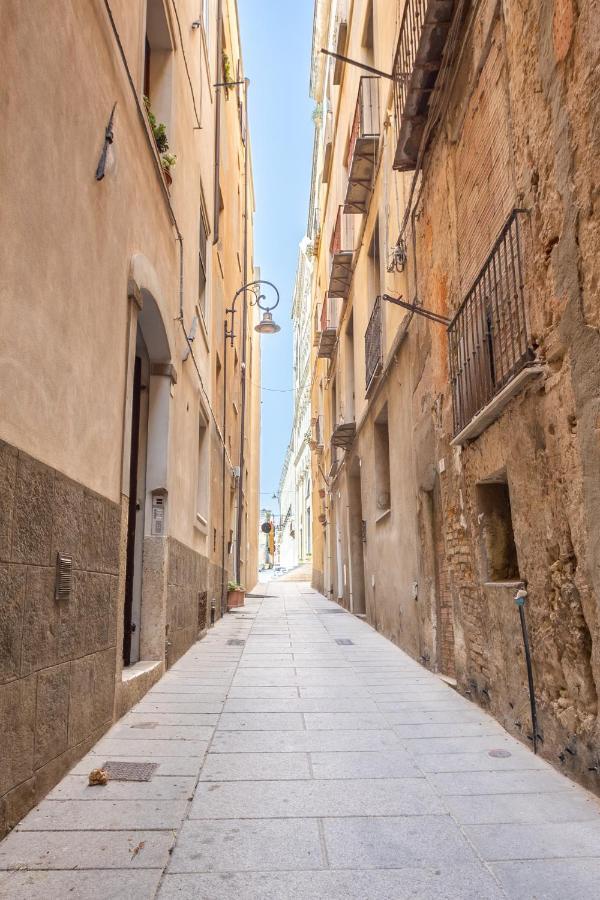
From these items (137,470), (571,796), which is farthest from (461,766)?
(137,470)

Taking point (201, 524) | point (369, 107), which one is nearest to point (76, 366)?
point (201, 524)

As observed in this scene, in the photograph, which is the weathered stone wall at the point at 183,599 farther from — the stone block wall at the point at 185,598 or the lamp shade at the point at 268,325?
the lamp shade at the point at 268,325

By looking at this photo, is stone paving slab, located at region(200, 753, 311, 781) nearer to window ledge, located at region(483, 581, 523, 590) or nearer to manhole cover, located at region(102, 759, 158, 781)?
manhole cover, located at region(102, 759, 158, 781)

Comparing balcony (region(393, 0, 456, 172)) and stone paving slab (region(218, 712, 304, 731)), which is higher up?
balcony (region(393, 0, 456, 172))

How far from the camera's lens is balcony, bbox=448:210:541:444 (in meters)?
4.32

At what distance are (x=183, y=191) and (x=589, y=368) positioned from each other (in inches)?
250

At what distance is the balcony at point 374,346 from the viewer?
33.4ft

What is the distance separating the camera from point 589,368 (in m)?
3.39

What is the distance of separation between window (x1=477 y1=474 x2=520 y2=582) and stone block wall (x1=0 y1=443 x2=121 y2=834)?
106 inches

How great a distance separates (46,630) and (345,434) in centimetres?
1097

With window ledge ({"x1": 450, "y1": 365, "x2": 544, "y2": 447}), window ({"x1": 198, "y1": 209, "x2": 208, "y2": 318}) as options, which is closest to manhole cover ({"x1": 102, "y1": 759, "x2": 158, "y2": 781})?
window ledge ({"x1": 450, "y1": 365, "x2": 544, "y2": 447})

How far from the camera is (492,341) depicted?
513 centimetres

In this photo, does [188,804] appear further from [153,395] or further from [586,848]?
[153,395]

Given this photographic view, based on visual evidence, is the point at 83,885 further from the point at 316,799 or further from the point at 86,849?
the point at 316,799
